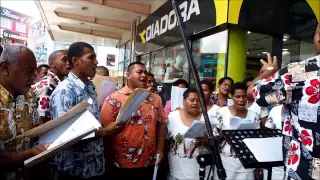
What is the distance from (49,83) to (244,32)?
3.60 meters

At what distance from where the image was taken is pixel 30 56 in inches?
62.2

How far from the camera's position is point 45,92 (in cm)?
265

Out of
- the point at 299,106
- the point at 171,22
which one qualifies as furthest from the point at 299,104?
the point at 171,22

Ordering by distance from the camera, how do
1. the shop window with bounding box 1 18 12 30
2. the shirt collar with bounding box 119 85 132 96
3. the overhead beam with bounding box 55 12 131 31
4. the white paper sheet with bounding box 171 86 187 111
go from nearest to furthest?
the shirt collar with bounding box 119 85 132 96 → the white paper sheet with bounding box 171 86 187 111 → the overhead beam with bounding box 55 12 131 31 → the shop window with bounding box 1 18 12 30

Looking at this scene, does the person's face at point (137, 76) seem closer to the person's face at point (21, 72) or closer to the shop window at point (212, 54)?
the person's face at point (21, 72)

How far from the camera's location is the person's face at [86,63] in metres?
2.18

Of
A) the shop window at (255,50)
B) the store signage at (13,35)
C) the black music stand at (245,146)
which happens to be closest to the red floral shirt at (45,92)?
the black music stand at (245,146)

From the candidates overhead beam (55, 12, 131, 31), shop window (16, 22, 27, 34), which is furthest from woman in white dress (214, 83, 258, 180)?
shop window (16, 22, 27, 34)

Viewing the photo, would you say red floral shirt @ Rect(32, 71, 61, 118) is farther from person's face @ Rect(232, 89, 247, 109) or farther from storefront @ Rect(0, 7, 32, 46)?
storefront @ Rect(0, 7, 32, 46)

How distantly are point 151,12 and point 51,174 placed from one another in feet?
24.2

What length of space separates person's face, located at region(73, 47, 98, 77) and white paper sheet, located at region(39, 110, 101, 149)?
2.04 feet

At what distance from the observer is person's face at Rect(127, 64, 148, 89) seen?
288 centimetres

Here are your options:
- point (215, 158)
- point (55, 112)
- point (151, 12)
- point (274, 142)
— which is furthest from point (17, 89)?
point (151, 12)

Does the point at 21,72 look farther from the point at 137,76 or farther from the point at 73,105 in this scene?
the point at 137,76
